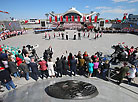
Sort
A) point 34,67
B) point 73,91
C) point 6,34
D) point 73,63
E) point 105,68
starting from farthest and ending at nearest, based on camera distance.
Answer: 1. point 6,34
2. point 73,63
3. point 105,68
4. point 34,67
5. point 73,91

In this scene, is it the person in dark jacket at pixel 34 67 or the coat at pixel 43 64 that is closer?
the person in dark jacket at pixel 34 67

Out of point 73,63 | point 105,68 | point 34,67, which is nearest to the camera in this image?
point 34,67

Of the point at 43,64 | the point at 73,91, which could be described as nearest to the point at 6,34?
the point at 43,64

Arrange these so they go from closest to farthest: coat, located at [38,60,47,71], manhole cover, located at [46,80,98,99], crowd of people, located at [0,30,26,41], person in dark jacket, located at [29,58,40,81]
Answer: manhole cover, located at [46,80,98,99] < person in dark jacket, located at [29,58,40,81] < coat, located at [38,60,47,71] < crowd of people, located at [0,30,26,41]

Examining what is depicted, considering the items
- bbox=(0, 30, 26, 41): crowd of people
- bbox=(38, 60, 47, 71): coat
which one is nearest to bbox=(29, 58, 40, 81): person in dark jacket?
bbox=(38, 60, 47, 71): coat

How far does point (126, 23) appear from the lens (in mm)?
41094

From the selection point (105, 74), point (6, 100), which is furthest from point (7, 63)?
point (105, 74)

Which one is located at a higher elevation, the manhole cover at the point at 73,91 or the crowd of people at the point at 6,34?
the crowd of people at the point at 6,34

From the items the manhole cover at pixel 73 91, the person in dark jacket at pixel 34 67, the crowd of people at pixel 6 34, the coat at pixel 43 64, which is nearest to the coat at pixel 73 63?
the coat at pixel 43 64

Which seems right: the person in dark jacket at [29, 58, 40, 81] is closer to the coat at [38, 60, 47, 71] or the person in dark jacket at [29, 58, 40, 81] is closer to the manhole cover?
the coat at [38, 60, 47, 71]

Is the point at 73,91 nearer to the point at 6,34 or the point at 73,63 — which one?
the point at 73,63

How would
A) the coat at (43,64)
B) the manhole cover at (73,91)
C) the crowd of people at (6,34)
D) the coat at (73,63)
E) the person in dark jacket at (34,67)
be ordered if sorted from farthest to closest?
the crowd of people at (6,34) → the coat at (73,63) → the coat at (43,64) → the person in dark jacket at (34,67) → the manhole cover at (73,91)

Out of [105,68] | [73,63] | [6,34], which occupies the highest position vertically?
[6,34]

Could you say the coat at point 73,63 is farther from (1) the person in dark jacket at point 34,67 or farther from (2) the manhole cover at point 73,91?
(2) the manhole cover at point 73,91
